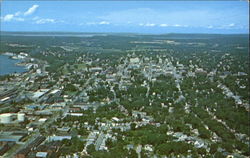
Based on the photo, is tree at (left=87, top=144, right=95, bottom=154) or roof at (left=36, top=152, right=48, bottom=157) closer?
roof at (left=36, top=152, right=48, bottom=157)

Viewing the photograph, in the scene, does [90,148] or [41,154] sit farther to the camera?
[90,148]

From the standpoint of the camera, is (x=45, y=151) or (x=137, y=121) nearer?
(x=45, y=151)

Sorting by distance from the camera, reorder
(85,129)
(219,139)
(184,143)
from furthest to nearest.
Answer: (85,129), (219,139), (184,143)

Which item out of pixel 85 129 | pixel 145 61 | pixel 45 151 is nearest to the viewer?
pixel 45 151

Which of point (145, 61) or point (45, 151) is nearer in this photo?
point (45, 151)

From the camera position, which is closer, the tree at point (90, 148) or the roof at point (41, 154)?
the roof at point (41, 154)

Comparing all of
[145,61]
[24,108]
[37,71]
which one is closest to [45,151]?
[24,108]

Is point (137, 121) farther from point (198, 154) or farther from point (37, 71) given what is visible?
point (37, 71)

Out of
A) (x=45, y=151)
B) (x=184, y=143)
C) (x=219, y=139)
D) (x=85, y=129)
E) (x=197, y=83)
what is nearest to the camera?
(x=45, y=151)

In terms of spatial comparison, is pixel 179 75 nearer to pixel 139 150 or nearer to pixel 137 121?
pixel 137 121

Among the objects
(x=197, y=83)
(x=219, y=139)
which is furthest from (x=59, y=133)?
(x=197, y=83)
